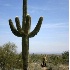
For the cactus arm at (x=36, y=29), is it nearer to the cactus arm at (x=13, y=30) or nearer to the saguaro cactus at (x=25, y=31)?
the saguaro cactus at (x=25, y=31)

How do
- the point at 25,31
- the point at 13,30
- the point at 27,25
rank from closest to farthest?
the point at 27,25
the point at 25,31
the point at 13,30

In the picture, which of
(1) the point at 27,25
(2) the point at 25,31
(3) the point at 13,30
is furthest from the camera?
(3) the point at 13,30

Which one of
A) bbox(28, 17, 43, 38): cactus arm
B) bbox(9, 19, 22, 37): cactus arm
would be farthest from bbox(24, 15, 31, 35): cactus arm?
bbox(9, 19, 22, 37): cactus arm

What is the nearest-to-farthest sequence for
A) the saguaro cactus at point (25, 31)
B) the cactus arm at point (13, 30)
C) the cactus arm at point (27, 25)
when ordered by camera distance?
the cactus arm at point (27, 25)
the saguaro cactus at point (25, 31)
the cactus arm at point (13, 30)

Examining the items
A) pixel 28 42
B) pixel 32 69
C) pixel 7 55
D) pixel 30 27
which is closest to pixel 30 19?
pixel 30 27

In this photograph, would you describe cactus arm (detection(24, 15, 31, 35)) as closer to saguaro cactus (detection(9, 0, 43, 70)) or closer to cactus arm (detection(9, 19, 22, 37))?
saguaro cactus (detection(9, 0, 43, 70))

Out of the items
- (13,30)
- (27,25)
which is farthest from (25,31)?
(13,30)

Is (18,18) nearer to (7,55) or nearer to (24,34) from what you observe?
(24,34)

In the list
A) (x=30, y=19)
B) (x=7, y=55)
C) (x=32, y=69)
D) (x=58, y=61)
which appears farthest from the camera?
(x=58, y=61)

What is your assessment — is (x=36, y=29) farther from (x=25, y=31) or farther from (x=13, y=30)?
(x=13, y=30)

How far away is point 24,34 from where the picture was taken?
41.4 feet

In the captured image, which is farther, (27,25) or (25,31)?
(25,31)

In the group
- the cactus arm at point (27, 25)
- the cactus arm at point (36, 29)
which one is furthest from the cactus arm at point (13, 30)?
the cactus arm at point (36, 29)

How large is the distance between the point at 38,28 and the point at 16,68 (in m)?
14.9
